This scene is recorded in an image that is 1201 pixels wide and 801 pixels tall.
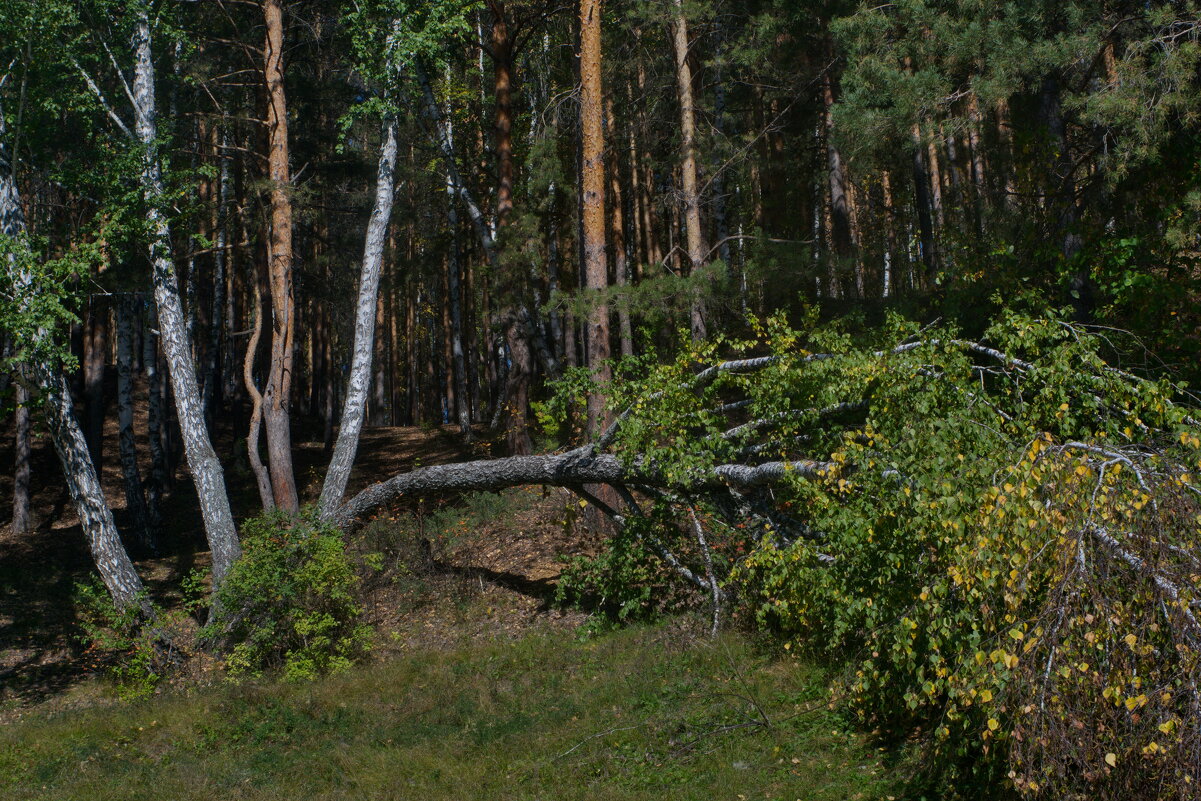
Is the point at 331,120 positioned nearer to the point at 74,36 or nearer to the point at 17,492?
the point at 74,36

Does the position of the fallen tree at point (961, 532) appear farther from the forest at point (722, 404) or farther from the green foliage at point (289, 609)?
A: the green foliage at point (289, 609)

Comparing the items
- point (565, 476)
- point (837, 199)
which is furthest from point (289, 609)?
point (837, 199)

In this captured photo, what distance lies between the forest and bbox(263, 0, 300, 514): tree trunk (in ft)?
0.28

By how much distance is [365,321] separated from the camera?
14016 mm

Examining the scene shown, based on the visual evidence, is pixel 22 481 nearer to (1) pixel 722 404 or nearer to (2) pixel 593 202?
(2) pixel 593 202

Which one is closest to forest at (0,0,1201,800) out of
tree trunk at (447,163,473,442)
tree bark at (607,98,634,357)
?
tree bark at (607,98,634,357)

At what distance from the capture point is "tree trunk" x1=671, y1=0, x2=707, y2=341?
14164 mm

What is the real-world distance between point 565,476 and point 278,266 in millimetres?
6397

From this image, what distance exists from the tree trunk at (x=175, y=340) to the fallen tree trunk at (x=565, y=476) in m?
1.59

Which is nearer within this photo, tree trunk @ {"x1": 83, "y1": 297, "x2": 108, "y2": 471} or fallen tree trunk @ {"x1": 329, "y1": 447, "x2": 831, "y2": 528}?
fallen tree trunk @ {"x1": 329, "y1": 447, "x2": 831, "y2": 528}

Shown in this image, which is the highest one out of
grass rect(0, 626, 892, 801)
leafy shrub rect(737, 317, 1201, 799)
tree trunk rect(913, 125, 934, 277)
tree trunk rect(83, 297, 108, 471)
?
tree trunk rect(913, 125, 934, 277)

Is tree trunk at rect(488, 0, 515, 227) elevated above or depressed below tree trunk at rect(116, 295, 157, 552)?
above

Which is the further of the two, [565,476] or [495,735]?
[565,476]

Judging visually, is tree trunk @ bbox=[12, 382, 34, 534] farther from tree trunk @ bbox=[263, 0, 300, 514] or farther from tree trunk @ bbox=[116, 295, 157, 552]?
tree trunk @ bbox=[263, 0, 300, 514]
